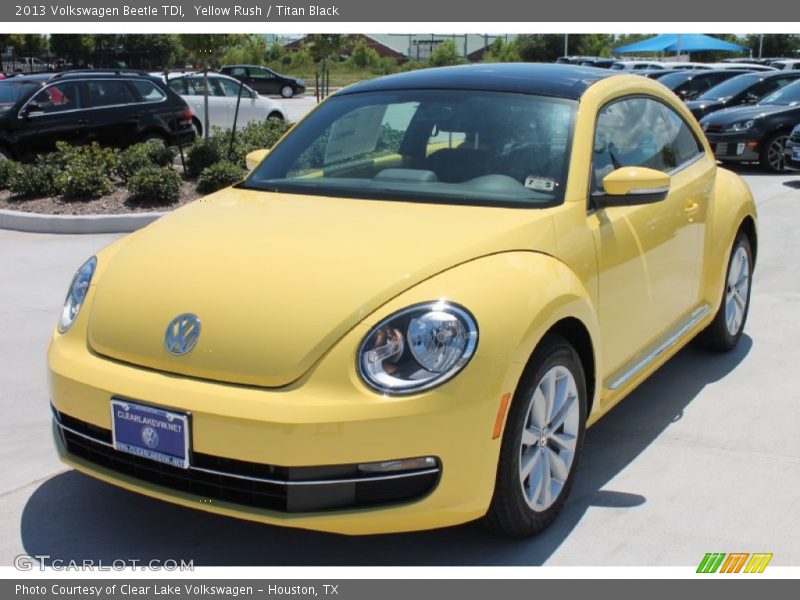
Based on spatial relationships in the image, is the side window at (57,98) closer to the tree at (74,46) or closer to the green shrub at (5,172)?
the green shrub at (5,172)

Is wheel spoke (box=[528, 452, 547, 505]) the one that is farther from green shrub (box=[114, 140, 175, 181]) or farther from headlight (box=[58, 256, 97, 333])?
green shrub (box=[114, 140, 175, 181])

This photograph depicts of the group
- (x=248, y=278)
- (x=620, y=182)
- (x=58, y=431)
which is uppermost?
(x=620, y=182)

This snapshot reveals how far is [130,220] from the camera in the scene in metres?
9.70

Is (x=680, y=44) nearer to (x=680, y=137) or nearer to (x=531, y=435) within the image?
(x=680, y=137)

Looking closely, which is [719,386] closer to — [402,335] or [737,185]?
[737,185]

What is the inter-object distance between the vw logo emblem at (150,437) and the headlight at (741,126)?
13.2 metres

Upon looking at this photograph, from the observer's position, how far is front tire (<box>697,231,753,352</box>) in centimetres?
545

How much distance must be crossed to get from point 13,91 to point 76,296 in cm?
1083

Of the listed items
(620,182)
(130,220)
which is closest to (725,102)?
(130,220)

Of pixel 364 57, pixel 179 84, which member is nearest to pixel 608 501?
pixel 179 84

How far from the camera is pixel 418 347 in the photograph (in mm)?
3018

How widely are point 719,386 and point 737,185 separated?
3.99 feet

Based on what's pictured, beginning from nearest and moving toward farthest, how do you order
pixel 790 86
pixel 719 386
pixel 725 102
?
pixel 719 386 < pixel 790 86 < pixel 725 102

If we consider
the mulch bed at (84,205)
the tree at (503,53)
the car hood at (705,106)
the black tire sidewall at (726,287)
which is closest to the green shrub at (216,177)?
the mulch bed at (84,205)
